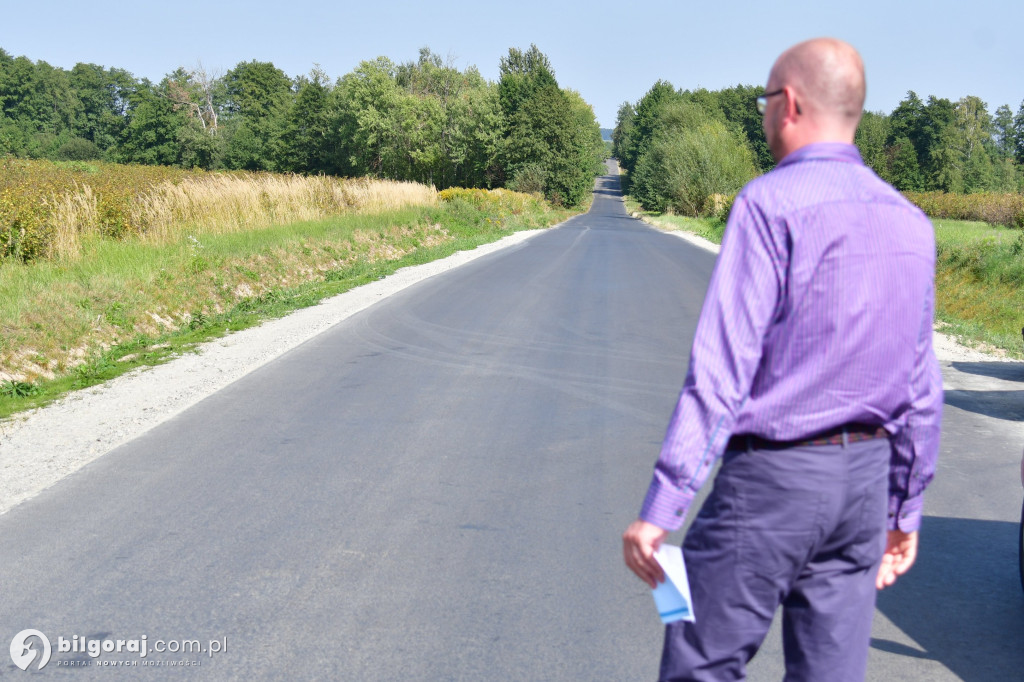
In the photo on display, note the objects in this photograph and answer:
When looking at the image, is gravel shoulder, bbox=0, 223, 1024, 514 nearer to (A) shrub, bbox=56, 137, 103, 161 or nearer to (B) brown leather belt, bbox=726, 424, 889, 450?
(B) brown leather belt, bbox=726, 424, 889, 450

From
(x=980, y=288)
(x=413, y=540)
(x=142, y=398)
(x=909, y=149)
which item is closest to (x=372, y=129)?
(x=909, y=149)

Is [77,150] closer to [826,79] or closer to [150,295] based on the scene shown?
[150,295]

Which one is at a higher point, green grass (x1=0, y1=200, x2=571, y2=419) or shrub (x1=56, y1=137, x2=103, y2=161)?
shrub (x1=56, y1=137, x2=103, y2=161)

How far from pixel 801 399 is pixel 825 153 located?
0.61m

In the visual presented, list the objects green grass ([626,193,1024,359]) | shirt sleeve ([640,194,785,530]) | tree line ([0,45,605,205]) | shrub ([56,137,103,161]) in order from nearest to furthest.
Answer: shirt sleeve ([640,194,785,530]) < green grass ([626,193,1024,359]) < tree line ([0,45,605,205]) < shrub ([56,137,103,161])

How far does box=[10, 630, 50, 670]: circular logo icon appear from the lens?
10.7ft

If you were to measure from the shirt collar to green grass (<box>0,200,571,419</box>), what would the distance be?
288 inches

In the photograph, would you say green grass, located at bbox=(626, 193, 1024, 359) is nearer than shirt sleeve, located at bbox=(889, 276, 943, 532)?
No

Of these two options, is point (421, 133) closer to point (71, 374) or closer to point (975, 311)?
point (975, 311)

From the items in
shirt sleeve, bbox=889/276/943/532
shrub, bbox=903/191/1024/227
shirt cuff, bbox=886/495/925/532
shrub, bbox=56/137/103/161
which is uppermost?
shrub, bbox=56/137/103/161

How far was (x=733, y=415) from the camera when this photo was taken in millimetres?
1898

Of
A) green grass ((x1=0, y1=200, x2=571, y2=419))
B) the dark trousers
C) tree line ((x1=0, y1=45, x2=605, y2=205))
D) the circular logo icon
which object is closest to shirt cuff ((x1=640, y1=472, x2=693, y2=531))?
the dark trousers

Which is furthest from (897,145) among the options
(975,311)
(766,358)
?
(766,358)

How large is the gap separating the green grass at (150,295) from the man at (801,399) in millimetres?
7134
